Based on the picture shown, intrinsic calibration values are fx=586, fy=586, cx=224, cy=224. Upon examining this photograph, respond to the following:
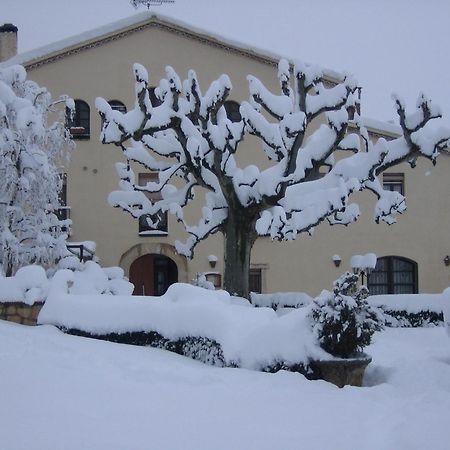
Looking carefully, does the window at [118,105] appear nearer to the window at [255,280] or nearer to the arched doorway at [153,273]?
the arched doorway at [153,273]

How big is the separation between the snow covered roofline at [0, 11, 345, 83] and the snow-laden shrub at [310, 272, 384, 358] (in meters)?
13.7

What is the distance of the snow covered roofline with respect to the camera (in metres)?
19.1

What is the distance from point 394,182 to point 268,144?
30.8 ft

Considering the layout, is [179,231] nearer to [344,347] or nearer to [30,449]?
[344,347]

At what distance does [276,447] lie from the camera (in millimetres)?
4203

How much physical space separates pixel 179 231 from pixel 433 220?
27.9 feet

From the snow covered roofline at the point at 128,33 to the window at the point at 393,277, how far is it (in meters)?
6.36

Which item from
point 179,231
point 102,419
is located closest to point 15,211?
point 179,231

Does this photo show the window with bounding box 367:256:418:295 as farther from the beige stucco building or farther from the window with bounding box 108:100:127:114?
the window with bounding box 108:100:127:114

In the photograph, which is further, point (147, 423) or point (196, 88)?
point (196, 88)

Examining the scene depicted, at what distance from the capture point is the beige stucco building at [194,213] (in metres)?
19.0

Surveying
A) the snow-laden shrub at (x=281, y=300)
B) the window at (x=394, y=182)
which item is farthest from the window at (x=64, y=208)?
the window at (x=394, y=182)

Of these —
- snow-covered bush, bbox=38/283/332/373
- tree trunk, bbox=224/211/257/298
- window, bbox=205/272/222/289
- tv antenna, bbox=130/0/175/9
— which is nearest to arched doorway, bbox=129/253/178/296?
Result: window, bbox=205/272/222/289

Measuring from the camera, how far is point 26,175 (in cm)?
1338
